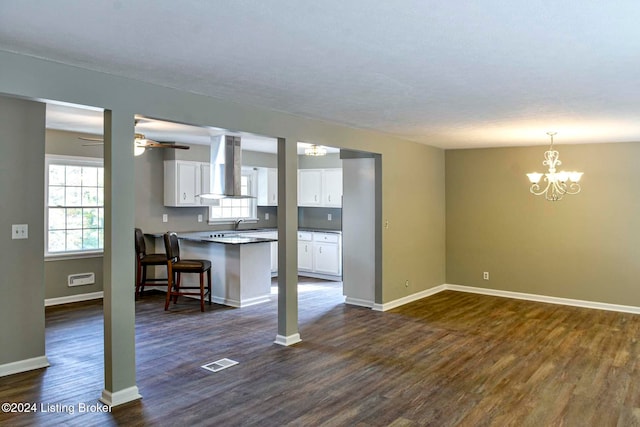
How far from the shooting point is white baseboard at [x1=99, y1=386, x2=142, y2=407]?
10.7 feet

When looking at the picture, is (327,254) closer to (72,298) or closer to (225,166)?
(225,166)

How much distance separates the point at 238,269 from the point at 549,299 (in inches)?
177

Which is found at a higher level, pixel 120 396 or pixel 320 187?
pixel 320 187

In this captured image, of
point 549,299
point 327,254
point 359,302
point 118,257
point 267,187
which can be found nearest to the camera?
point 118,257

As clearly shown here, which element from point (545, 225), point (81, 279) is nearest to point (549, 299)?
point (545, 225)

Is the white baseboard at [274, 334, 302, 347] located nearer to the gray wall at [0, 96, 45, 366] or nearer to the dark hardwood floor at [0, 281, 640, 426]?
the dark hardwood floor at [0, 281, 640, 426]

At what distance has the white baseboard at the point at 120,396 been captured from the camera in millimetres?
3258

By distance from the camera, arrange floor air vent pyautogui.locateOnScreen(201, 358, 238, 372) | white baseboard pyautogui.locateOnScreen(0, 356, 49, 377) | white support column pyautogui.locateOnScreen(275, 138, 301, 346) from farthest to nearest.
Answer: white support column pyautogui.locateOnScreen(275, 138, 301, 346)
floor air vent pyautogui.locateOnScreen(201, 358, 238, 372)
white baseboard pyautogui.locateOnScreen(0, 356, 49, 377)

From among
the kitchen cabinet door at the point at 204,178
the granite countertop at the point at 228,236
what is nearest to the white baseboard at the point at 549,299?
the granite countertop at the point at 228,236

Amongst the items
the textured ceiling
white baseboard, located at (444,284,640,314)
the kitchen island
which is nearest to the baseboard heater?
the kitchen island

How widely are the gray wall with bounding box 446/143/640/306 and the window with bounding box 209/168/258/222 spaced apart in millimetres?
3720

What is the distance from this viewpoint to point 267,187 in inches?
359

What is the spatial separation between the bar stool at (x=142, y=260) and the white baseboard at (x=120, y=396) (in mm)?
3380

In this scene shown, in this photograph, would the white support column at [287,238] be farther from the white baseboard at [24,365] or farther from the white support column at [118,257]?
the white baseboard at [24,365]
